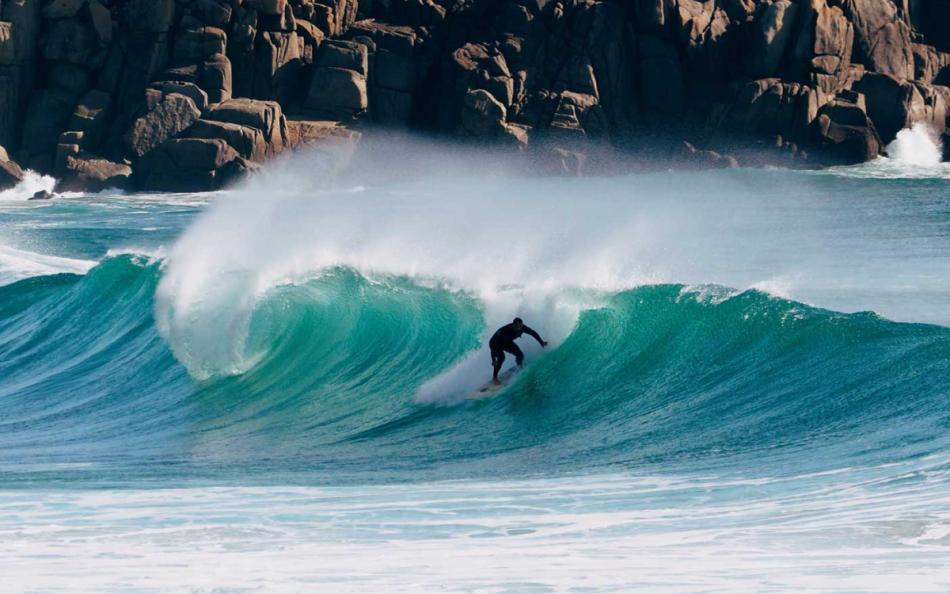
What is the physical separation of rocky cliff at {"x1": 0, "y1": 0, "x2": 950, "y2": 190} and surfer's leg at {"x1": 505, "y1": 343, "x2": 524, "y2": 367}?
36775 millimetres

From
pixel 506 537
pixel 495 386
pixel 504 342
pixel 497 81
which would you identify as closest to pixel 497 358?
pixel 504 342

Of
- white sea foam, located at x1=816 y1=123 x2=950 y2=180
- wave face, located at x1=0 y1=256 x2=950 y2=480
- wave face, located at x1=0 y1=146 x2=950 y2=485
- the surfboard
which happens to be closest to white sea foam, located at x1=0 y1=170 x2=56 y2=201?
wave face, located at x1=0 y1=146 x2=950 y2=485

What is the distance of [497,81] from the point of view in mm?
51844

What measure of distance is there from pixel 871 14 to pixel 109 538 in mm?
49021

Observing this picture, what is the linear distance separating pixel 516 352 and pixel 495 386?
16.4 inches

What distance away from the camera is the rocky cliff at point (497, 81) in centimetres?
5016

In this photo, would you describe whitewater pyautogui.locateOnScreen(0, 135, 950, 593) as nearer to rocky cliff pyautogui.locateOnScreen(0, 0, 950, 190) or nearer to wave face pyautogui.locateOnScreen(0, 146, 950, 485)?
wave face pyautogui.locateOnScreen(0, 146, 950, 485)

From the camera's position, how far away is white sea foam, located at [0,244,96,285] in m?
25.7

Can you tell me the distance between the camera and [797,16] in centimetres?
5138

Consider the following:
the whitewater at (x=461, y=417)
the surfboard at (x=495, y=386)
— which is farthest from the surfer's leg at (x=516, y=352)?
the whitewater at (x=461, y=417)

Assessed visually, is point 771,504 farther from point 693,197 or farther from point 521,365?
point 693,197

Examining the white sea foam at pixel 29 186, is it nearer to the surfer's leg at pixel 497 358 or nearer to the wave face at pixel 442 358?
the wave face at pixel 442 358

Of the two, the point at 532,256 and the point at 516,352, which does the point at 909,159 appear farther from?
the point at 516,352

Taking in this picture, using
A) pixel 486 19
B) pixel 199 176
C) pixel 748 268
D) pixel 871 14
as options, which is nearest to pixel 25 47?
pixel 199 176
